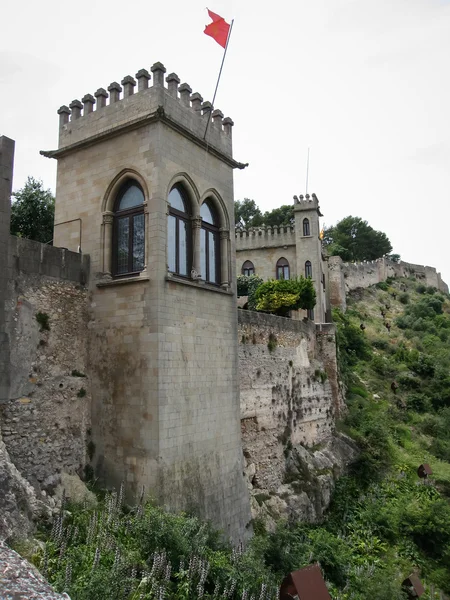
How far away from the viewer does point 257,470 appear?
14.7 meters

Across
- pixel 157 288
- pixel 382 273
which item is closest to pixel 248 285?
pixel 157 288

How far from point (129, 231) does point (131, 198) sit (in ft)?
2.60

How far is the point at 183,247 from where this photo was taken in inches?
447

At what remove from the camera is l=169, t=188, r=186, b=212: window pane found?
11.1 m

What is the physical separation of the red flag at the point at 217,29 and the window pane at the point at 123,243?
495 cm

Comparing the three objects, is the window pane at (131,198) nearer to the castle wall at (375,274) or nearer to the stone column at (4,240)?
the stone column at (4,240)

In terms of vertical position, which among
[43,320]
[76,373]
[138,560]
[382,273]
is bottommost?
[138,560]

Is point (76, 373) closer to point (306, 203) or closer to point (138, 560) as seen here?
point (138, 560)

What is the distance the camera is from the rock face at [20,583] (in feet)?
12.3

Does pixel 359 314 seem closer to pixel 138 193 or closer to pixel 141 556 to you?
pixel 138 193

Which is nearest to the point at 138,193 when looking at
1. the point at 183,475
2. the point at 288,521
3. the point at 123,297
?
the point at 123,297

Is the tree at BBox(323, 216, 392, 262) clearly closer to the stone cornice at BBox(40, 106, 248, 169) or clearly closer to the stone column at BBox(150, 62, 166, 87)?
the stone cornice at BBox(40, 106, 248, 169)

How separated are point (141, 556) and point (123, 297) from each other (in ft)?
17.4

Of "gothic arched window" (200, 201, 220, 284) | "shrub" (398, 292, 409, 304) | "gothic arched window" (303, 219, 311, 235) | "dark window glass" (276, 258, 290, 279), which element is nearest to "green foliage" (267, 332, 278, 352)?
"gothic arched window" (200, 201, 220, 284)
